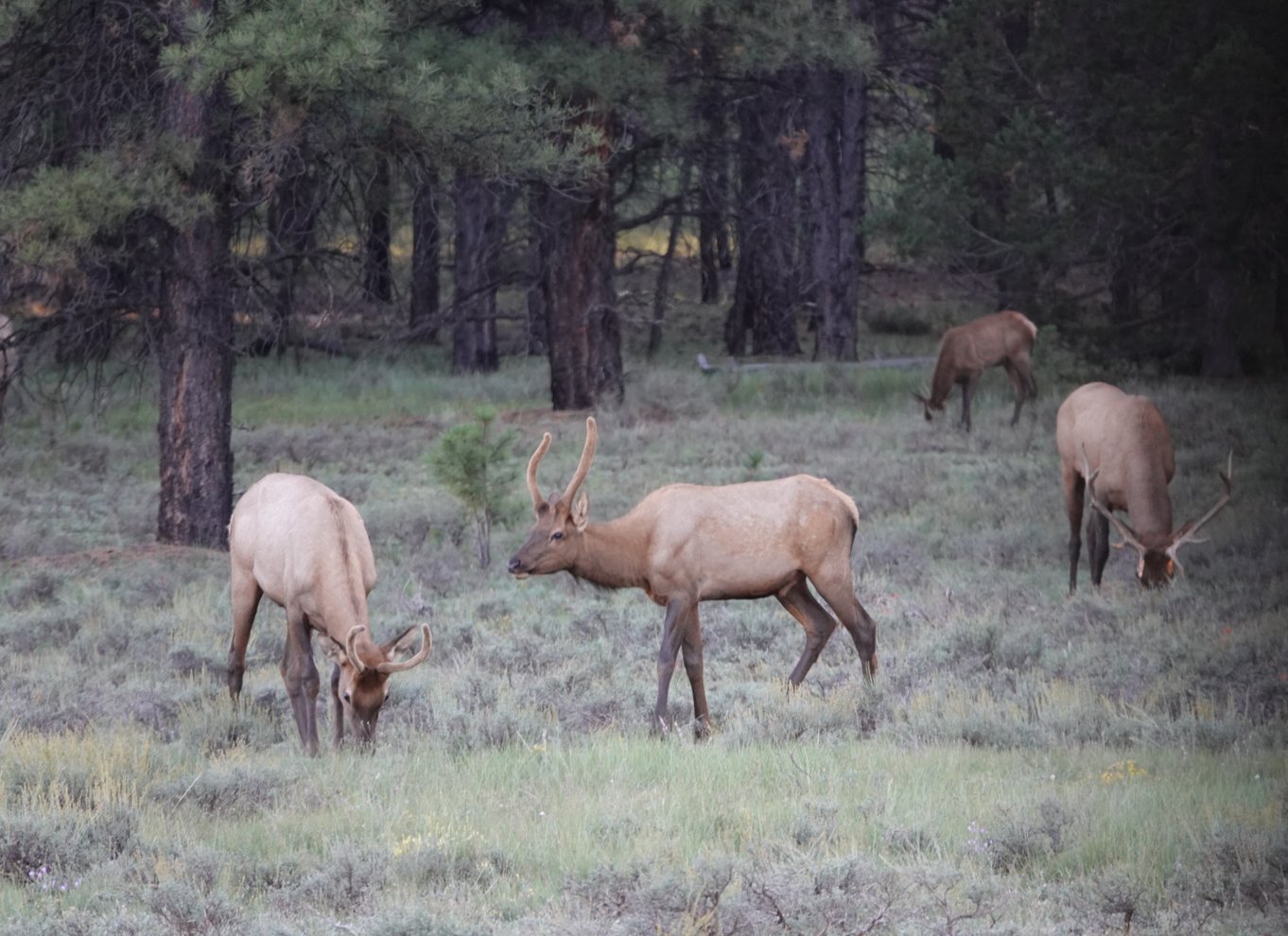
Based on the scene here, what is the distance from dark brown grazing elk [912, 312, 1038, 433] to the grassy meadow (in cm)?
398

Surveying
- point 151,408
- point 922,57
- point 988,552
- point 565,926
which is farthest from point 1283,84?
point 565,926

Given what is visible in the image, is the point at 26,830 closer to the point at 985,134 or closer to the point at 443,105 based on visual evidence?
the point at 443,105

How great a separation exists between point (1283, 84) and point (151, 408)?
54.8 ft

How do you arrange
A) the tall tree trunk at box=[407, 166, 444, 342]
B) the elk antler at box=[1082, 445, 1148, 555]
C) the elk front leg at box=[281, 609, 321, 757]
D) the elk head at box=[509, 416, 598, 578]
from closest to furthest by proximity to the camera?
the elk front leg at box=[281, 609, 321, 757] < the elk head at box=[509, 416, 598, 578] < the elk antler at box=[1082, 445, 1148, 555] < the tall tree trunk at box=[407, 166, 444, 342]

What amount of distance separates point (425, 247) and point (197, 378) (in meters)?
4.13

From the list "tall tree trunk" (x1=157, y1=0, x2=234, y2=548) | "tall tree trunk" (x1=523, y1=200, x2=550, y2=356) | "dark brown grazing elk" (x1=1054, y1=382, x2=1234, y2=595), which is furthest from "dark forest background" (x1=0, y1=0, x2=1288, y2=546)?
"dark brown grazing elk" (x1=1054, y1=382, x2=1234, y2=595)

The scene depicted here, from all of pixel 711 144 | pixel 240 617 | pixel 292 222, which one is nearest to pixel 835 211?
pixel 711 144

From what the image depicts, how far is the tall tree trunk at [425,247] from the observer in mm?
15680

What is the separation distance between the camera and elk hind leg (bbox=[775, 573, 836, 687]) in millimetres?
10102

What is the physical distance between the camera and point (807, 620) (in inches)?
404

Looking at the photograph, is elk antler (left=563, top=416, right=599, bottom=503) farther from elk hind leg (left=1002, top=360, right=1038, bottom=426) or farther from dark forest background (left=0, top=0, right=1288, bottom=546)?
elk hind leg (left=1002, top=360, right=1038, bottom=426)

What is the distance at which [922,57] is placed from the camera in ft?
93.3

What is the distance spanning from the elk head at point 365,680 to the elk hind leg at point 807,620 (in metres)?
2.49

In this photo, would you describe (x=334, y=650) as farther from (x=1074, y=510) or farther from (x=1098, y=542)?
(x=1074, y=510)
